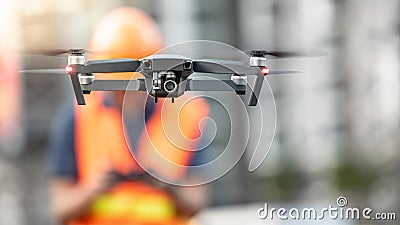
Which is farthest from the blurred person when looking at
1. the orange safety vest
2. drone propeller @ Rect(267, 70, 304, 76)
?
drone propeller @ Rect(267, 70, 304, 76)

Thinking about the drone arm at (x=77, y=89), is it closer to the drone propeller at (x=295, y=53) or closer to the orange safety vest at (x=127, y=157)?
the orange safety vest at (x=127, y=157)

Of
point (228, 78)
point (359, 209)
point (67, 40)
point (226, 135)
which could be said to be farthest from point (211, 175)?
point (67, 40)

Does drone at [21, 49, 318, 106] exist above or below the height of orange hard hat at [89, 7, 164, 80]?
below

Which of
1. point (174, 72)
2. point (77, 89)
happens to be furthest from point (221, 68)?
point (77, 89)

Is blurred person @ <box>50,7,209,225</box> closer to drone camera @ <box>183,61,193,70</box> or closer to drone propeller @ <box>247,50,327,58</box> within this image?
drone camera @ <box>183,61,193,70</box>

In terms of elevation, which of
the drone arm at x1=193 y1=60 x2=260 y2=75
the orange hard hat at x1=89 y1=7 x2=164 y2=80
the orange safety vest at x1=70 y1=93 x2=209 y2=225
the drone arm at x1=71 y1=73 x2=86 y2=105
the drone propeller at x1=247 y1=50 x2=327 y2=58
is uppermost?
the orange hard hat at x1=89 y1=7 x2=164 y2=80
